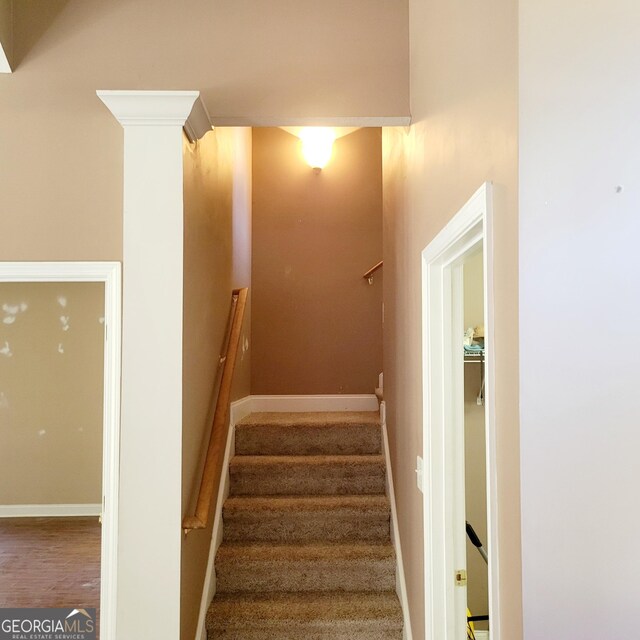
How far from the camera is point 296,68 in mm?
2672

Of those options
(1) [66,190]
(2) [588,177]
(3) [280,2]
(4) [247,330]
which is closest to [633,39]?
(2) [588,177]

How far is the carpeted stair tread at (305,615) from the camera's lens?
9.57 ft

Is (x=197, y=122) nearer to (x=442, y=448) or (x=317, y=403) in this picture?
(x=442, y=448)

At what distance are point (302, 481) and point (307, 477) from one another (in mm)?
41

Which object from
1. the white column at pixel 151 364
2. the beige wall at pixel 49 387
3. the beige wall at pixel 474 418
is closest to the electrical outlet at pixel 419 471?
the white column at pixel 151 364

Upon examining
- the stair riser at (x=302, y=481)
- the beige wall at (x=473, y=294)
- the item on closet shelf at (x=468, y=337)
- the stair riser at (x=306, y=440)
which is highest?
the beige wall at (x=473, y=294)

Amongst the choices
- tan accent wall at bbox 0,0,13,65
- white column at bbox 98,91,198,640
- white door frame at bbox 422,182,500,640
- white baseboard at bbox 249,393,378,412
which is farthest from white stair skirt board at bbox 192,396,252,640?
tan accent wall at bbox 0,0,13,65

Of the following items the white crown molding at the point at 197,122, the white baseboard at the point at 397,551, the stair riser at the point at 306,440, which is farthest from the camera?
the stair riser at the point at 306,440

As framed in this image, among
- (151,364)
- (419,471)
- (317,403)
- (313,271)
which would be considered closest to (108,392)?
(151,364)

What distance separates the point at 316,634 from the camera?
9.55 feet

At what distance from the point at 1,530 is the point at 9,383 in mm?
1286

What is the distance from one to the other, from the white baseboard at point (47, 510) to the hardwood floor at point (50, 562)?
0.06 meters

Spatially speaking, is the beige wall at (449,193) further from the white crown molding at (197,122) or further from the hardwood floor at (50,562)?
the hardwood floor at (50,562)

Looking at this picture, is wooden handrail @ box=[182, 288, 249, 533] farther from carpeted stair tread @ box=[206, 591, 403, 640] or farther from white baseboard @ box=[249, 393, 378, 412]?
white baseboard @ box=[249, 393, 378, 412]
